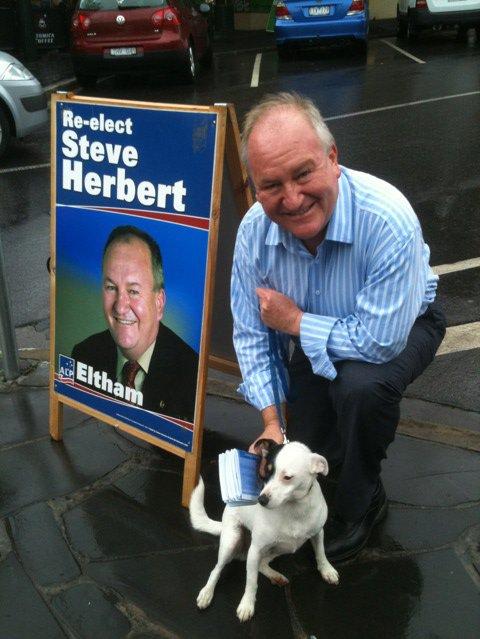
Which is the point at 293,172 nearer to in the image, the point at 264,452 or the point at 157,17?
the point at 264,452

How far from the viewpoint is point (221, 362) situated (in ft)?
12.5

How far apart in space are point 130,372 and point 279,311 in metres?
0.84

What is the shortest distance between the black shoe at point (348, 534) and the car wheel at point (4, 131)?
290 inches

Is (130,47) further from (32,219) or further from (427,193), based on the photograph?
(427,193)

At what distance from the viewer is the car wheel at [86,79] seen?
14542mm

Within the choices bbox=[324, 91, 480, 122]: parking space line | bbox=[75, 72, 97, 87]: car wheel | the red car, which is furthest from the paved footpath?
bbox=[75, 72, 97, 87]: car wheel

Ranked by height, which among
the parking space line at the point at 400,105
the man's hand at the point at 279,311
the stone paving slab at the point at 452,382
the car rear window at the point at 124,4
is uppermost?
the car rear window at the point at 124,4

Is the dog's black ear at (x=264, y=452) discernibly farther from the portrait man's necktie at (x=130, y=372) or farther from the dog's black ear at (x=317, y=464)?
the portrait man's necktie at (x=130, y=372)

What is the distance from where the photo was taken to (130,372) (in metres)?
3.48

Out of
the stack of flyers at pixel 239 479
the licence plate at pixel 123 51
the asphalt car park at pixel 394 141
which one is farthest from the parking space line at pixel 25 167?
the stack of flyers at pixel 239 479

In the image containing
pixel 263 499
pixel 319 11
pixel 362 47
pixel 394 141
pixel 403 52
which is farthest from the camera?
pixel 403 52

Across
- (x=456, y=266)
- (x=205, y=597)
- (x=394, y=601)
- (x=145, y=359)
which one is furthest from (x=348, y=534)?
(x=456, y=266)

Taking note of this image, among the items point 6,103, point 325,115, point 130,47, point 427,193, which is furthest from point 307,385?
point 130,47

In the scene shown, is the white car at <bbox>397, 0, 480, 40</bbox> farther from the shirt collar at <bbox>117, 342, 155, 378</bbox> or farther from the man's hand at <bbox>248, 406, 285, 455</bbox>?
the man's hand at <bbox>248, 406, 285, 455</bbox>
